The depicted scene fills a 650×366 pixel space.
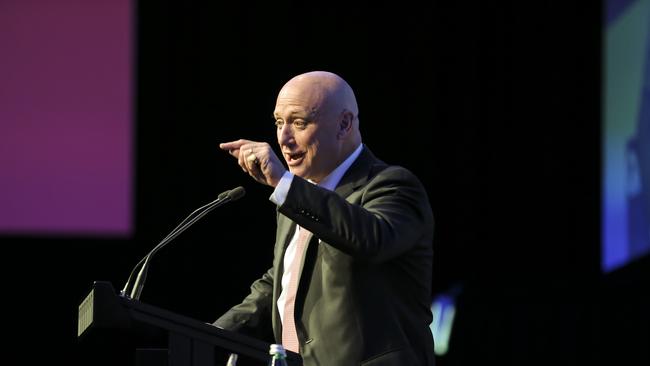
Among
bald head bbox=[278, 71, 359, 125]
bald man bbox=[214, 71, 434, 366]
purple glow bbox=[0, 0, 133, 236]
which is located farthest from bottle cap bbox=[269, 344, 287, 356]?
purple glow bbox=[0, 0, 133, 236]

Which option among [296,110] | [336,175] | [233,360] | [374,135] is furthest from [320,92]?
[374,135]

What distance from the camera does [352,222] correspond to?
2.45m

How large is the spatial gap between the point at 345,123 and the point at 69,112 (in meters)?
3.25

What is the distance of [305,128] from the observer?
9.21 ft

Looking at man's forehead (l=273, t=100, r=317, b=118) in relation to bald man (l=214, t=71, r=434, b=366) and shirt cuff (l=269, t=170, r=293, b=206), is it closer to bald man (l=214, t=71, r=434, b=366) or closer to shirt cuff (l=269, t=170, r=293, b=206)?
bald man (l=214, t=71, r=434, b=366)

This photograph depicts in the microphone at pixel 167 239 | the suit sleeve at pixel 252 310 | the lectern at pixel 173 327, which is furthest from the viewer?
the suit sleeve at pixel 252 310

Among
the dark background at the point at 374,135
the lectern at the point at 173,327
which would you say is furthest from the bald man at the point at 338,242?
the dark background at the point at 374,135

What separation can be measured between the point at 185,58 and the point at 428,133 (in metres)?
1.34

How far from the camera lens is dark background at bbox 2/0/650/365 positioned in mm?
5812

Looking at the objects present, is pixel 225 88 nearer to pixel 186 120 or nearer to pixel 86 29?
pixel 186 120

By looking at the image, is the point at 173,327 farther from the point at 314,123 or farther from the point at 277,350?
the point at 314,123

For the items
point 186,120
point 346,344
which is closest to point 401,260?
point 346,344

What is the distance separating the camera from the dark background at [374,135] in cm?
581

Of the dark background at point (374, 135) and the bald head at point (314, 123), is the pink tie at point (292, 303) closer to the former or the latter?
the bald head at point (314, 123)
